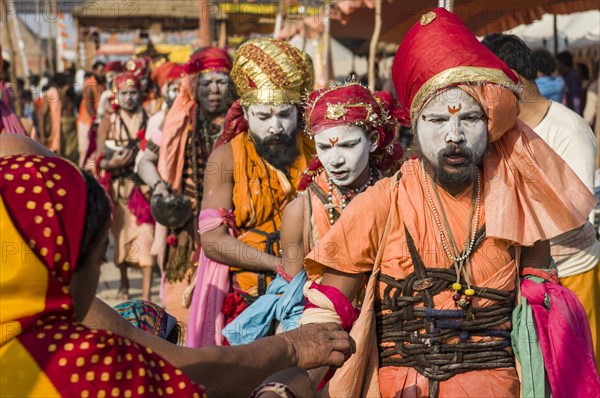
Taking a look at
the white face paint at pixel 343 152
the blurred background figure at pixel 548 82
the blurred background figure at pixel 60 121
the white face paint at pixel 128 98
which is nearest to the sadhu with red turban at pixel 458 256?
the white face paint at pixel 343 152

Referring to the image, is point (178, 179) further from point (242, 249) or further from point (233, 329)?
point (233, 329)

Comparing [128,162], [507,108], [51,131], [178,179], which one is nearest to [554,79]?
[128,162]

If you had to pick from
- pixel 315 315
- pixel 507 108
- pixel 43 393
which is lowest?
pixel 315 315

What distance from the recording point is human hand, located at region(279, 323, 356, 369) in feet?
10.5

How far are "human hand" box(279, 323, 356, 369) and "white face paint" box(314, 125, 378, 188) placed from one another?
1.64 meters

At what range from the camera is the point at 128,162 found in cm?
1102

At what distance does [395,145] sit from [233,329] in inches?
47.7

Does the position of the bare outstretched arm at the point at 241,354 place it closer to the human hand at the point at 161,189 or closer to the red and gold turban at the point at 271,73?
the red and gold turban at the point at 271,73

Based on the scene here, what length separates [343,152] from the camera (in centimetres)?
495

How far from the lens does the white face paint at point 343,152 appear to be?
494cm

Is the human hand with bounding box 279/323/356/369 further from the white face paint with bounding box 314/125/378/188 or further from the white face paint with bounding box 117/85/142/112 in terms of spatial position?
the white face paint with bounding box 117/85/142/112

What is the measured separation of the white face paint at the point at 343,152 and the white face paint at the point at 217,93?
2.52 m

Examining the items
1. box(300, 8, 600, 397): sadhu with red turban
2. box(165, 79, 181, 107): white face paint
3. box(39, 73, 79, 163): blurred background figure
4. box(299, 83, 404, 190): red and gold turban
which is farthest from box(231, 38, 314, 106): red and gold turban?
box(39, 73, 79, 163): blurred background figure

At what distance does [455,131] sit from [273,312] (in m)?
1.66
